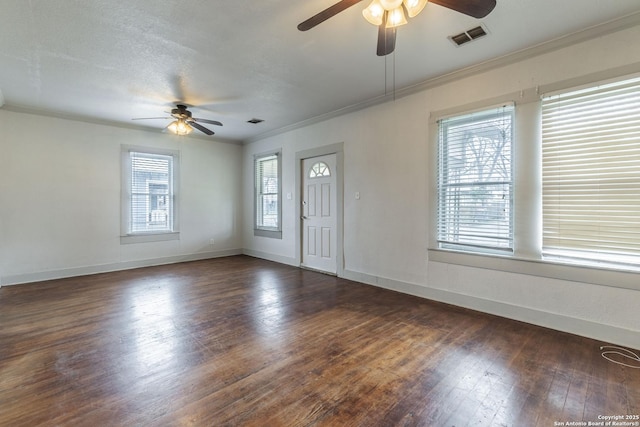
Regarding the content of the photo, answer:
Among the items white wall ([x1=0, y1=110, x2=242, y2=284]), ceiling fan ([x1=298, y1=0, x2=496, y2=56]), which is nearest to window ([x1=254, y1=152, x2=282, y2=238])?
white wall ([x1=0, y1=110, x2=242, y2=284])

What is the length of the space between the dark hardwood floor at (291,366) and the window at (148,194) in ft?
7.13

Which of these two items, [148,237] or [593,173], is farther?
[148,237]

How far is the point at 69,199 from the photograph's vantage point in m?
5.05

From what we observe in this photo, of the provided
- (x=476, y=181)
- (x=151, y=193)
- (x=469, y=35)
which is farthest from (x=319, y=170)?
(x=151, y=193)

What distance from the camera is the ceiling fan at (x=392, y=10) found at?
1769 millimetres

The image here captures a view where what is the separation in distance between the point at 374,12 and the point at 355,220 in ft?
10.3

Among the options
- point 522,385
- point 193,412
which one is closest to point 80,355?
point 193,412

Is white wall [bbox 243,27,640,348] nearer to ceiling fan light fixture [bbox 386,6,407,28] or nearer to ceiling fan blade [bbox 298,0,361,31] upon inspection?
ceiling fan light fixture [bbox 386,6,407,28]

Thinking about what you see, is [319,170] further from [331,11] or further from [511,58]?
[331,11]

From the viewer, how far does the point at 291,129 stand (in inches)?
232

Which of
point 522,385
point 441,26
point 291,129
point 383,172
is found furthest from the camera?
point 291,129

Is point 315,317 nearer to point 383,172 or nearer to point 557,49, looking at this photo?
point 383,172

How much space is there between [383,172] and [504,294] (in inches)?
84.4

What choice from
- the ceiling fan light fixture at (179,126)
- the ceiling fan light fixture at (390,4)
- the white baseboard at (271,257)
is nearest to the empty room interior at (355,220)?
the ceiling fan light fixture at (390,4)
